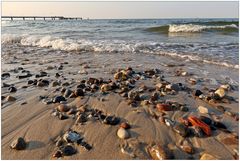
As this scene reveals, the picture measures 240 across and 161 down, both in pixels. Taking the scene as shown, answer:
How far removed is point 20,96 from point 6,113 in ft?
2.31

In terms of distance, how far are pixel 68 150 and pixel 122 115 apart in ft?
3.47

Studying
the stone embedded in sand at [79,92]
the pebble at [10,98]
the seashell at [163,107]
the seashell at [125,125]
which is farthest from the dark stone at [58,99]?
the seashell at [163,107]

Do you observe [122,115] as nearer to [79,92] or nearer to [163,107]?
[163,107]

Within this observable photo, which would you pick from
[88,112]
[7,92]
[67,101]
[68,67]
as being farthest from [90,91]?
[68,67]

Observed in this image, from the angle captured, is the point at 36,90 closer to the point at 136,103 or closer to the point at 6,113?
the point at 6,113

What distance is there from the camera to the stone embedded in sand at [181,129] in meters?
2.82

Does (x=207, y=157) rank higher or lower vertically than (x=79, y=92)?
lower

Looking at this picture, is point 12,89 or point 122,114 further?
point 12,89

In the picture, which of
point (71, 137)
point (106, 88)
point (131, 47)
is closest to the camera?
point (71, 137)

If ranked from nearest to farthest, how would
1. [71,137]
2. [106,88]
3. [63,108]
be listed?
[71,137] < [63,108] < [106,88]

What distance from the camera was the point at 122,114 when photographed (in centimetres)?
345

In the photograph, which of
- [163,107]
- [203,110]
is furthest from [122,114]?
[203,110]

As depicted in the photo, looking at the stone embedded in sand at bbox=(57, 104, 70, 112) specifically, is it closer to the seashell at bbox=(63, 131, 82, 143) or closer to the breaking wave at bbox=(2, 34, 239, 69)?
the seashell at bbox=(63, 131, 82, 143)

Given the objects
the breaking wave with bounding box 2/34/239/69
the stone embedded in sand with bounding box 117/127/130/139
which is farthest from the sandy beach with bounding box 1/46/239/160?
the breaking wave with bounding box 2/34/239/69
